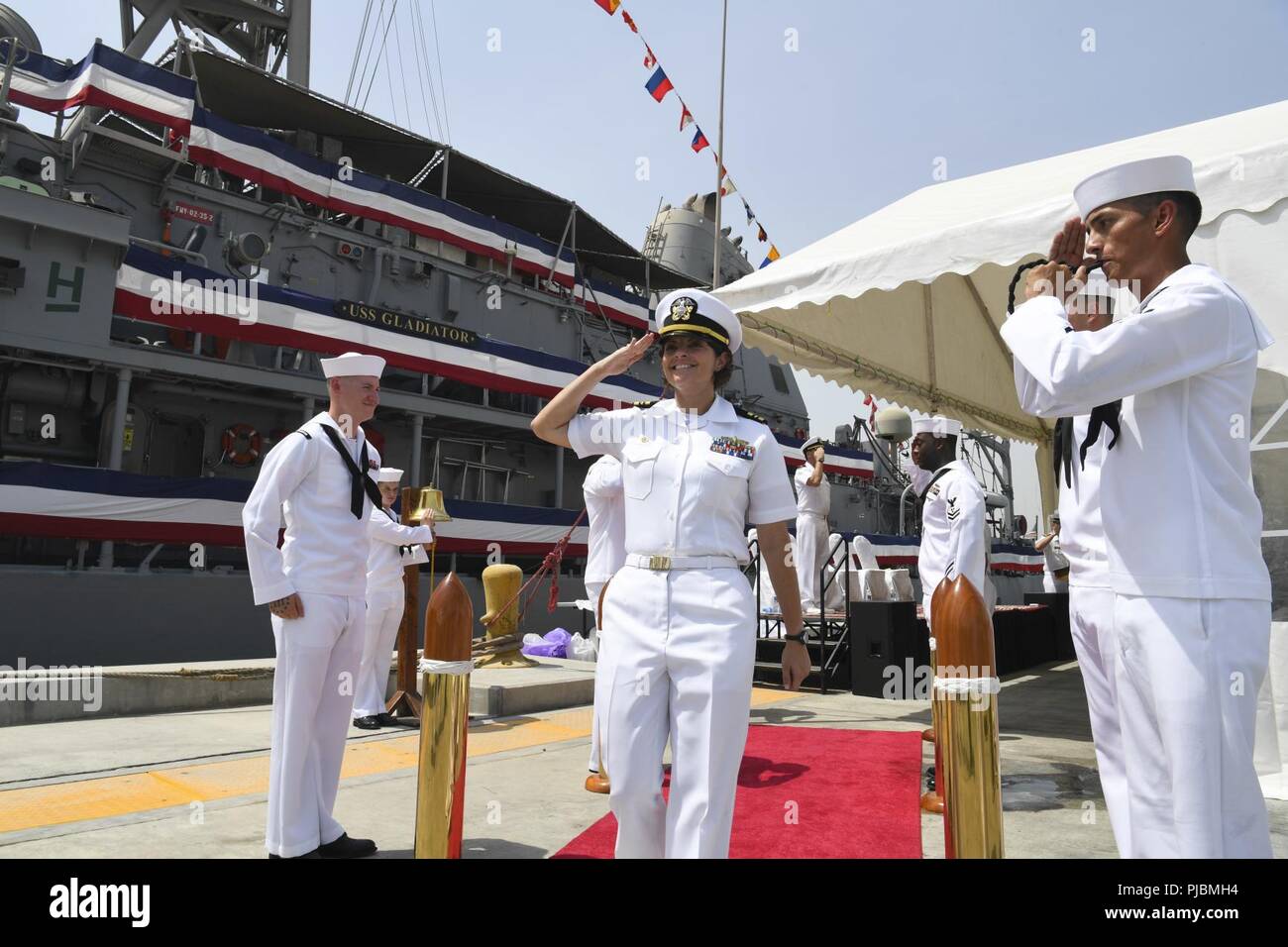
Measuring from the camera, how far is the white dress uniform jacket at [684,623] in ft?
6.61

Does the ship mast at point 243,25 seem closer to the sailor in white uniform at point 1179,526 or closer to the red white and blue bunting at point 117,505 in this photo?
the red white and blue bunting at point 117,505

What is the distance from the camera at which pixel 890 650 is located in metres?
7.38

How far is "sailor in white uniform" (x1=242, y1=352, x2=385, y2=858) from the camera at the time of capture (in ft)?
9.83

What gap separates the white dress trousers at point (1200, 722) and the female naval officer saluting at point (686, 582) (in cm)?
85

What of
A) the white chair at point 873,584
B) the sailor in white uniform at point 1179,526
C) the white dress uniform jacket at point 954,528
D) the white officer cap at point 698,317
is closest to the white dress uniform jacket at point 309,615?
the white officer cap at point 698,317

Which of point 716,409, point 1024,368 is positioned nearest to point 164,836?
point 716,409

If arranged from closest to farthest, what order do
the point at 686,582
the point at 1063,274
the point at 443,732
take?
the point at 1063,274
the point at 443,732
the point at 686,582

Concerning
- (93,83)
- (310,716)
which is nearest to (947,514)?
(310,716)

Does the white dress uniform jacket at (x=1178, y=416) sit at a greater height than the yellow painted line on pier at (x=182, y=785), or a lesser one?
greater

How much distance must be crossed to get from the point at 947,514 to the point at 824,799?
171 cm

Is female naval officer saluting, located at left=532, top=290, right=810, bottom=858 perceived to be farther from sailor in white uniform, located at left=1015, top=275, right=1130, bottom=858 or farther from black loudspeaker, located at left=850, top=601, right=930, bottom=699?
black loudspeaker, located at left=850, top=601, right=930, bottom=699

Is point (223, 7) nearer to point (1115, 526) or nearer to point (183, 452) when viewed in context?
point (183, 452)

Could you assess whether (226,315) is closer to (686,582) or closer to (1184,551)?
(686,582)

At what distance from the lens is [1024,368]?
5.65 ft
